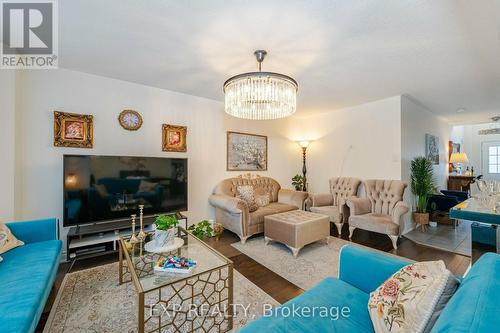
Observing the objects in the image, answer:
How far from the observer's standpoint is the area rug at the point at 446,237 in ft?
9.79

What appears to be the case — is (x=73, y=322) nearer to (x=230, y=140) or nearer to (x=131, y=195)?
(x=131, y=195)

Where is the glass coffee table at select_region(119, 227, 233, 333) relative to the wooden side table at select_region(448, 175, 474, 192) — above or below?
below

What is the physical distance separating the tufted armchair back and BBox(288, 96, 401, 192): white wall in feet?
0.88

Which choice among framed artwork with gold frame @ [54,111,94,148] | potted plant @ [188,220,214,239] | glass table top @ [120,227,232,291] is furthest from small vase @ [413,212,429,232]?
framed artwork with gold frame @ [54,111,94,148]

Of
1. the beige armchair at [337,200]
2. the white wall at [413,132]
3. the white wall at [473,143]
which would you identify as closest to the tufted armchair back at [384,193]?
the beige armchair at [337,200]

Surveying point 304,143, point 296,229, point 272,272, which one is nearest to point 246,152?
point 304,143

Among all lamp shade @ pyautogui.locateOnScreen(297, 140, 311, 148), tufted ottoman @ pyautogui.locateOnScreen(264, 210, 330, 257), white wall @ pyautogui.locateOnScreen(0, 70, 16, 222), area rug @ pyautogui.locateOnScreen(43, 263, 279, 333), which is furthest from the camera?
lamp shade @ pyautogui.locateOnScreen(297, 140, 311, 148)

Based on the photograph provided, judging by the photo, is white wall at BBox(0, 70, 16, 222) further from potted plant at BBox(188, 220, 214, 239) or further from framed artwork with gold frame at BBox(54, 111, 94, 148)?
potted plant at BBox(188, 220, 214, 239)

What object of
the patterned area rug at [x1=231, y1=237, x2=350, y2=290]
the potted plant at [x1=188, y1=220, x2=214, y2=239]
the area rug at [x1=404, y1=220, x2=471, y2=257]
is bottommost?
the area rug at [x1=404, y1=220, x2=471, y2=257]

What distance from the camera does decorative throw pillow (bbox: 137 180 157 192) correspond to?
2.88m

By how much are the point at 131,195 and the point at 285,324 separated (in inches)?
101

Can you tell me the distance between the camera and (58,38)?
6.69 feet

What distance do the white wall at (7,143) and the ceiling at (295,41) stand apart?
0.60 meters

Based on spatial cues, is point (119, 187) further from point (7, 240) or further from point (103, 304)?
point (103, 304)
